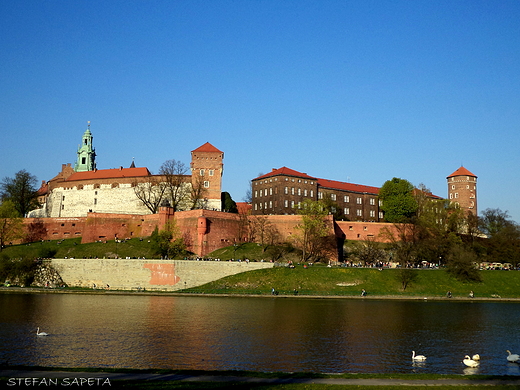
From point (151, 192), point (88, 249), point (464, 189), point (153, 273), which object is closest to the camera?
point (153, 273)

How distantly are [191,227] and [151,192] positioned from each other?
53.6ft

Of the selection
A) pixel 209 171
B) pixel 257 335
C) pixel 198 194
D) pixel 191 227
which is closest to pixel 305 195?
pixel 209 171

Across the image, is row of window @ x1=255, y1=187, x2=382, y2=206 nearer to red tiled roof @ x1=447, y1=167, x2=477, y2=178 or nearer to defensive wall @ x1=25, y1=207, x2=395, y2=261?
defensive wall @ x1=25, y1=207, x2=395, y2=261

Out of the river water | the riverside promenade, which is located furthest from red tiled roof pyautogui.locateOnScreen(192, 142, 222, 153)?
the riverside promenade

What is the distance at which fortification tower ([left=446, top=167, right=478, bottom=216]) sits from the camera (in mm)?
88000

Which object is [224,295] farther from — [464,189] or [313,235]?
[464,189]

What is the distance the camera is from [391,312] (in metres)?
36.5

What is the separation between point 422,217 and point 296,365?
49901mm

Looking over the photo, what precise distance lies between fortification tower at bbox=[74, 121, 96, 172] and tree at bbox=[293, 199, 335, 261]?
46345mm

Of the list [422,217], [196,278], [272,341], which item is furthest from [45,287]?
[422,217]

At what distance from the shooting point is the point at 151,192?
73.6 m

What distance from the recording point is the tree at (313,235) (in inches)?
2293

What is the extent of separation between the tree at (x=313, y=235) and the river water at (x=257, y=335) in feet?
53.4

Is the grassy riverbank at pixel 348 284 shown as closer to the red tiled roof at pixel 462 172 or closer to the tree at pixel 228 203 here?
the tree at pixel 228 203
